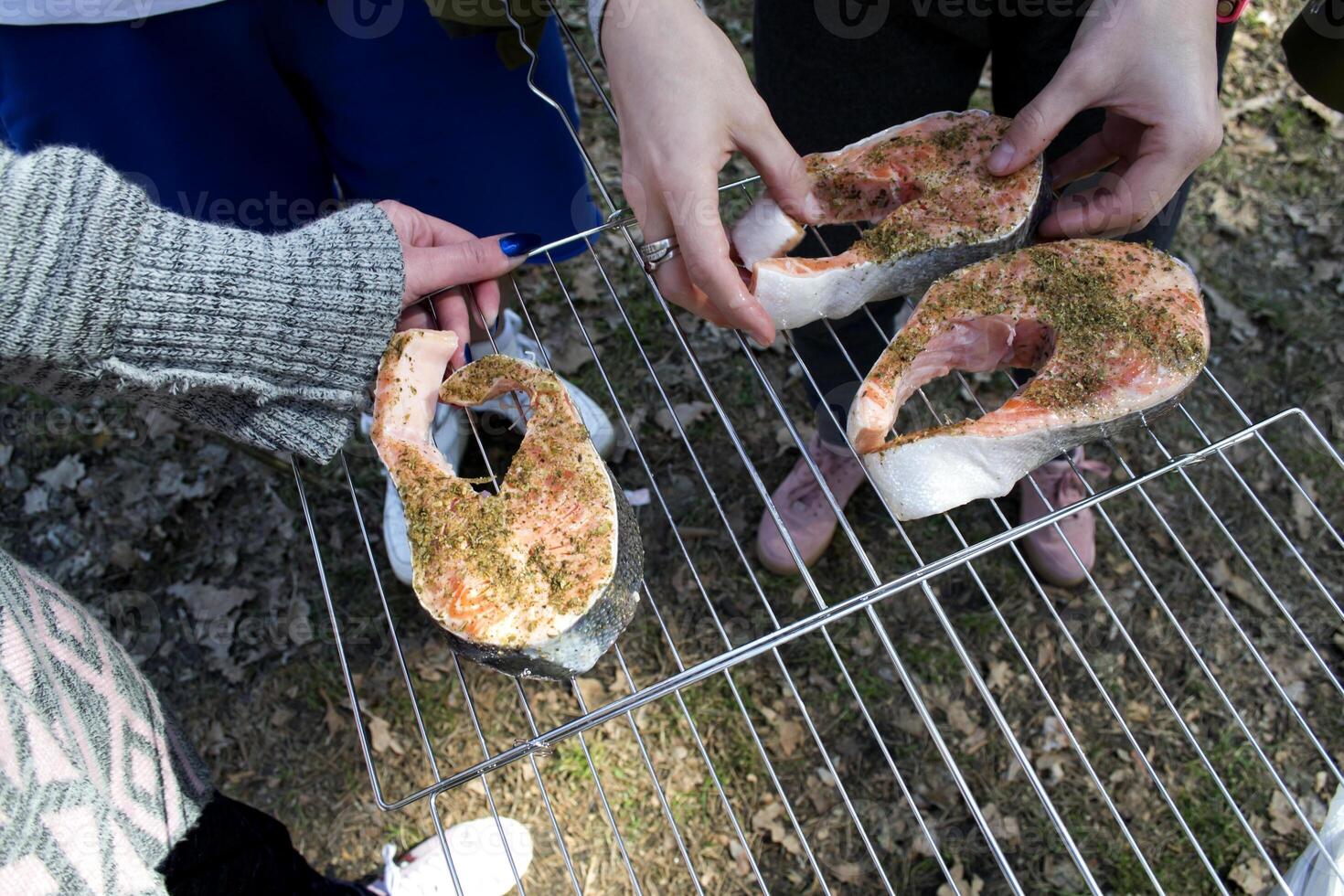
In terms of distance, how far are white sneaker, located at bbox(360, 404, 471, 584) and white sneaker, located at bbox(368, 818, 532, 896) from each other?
2.81 ft

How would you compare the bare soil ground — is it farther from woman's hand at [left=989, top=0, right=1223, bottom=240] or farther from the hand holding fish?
woman's hand at [left=989, top=0, right=1223, bottom=240]

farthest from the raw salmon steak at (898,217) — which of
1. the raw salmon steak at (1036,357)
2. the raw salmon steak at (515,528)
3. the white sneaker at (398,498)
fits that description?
the white sneaker at (398,498)

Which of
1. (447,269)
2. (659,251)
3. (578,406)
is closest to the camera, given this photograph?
(659,251)

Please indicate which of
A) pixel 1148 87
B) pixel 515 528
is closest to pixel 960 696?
pixel 515 528

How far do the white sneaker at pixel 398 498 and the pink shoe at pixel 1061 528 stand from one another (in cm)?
207

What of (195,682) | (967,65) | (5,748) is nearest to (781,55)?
(967,65)

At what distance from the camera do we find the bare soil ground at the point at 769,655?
8.86 ft

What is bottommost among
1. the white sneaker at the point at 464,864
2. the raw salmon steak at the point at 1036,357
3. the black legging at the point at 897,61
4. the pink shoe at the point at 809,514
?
the white sneaker at the point at 464,864

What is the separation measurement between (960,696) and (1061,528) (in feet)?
2.33

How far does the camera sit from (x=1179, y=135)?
1.77 m

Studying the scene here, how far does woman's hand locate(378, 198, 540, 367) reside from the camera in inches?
79.0

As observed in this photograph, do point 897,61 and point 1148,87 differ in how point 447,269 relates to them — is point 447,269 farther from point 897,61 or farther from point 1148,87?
point 1148,87

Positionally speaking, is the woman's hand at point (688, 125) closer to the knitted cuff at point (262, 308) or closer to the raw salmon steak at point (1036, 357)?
the raw salmon steak at point (1036, 357)

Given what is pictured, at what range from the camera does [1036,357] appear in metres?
2.11
